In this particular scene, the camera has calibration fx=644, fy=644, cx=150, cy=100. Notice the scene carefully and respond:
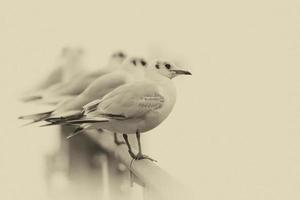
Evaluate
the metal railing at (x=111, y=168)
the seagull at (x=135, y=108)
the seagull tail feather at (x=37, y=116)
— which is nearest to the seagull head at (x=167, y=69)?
the seagull at (x=135, y=108)

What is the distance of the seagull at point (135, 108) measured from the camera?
2.20 meters

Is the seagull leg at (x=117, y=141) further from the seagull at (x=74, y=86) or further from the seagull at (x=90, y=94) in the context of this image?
the seagull at (x=74, y=86)

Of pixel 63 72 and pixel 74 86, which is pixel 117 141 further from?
pixel 63 72

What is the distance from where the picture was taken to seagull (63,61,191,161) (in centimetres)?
220

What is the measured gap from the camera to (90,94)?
251 cm

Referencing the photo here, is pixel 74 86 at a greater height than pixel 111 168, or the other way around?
pixel 74 86

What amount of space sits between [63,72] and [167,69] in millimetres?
938

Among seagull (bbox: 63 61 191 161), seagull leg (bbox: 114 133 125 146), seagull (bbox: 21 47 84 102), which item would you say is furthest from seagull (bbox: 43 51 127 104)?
seagull (bbox: 63 61 191 161)

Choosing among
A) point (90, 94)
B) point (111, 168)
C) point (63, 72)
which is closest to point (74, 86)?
point (90, 94)

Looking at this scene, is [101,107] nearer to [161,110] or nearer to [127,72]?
[161,110]

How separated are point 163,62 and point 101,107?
0.29 metres

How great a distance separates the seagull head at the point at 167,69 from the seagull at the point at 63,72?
2.20 ft

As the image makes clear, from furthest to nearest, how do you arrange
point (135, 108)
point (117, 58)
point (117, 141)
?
point (117, 58) → point (117, 141) → point (135, 108)

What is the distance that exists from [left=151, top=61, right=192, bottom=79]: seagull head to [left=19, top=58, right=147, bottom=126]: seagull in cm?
20
